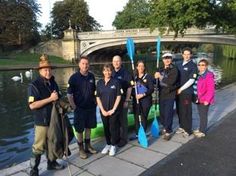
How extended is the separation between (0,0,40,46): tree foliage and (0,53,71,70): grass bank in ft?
8.43

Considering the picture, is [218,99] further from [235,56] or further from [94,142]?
[235,56]

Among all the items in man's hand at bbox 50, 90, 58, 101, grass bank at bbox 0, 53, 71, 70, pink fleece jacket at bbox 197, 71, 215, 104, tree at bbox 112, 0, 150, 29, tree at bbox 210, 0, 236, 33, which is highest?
tree at bbox 112, 0, 150, 29

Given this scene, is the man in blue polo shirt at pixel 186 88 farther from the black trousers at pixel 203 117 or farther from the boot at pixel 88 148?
the boot at pixel 88 148

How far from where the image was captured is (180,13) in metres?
18.5

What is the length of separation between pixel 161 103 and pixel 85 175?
2.46 m

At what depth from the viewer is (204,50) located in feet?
302

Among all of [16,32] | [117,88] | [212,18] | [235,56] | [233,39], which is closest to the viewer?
[117,88]

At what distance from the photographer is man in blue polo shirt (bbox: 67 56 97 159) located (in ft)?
17.3

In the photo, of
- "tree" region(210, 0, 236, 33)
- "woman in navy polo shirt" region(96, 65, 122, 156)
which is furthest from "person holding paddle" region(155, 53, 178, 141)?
"tree" region(210, 0, 236, 33)

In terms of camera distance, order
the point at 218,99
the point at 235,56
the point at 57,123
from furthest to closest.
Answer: the point at 235,56
the point at 218,99
the point at 57,123

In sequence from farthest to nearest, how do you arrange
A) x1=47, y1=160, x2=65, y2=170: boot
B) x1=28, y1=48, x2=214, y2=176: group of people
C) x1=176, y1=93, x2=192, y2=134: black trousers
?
x1=176, y1=93, x2=192, y2=134: black trousers → x1=47, y1=160, x2=65, y2=170: boot → x1=28, y1=48, x2=214, y2=176: group of people

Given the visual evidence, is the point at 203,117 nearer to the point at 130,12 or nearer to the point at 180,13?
the point at 180,13

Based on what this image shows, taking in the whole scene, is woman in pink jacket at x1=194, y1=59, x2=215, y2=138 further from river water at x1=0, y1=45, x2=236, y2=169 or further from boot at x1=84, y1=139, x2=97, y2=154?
river water at x1=0, y1=45, x2=236, y2=169

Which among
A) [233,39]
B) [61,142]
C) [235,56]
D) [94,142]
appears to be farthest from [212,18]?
[235,56]
